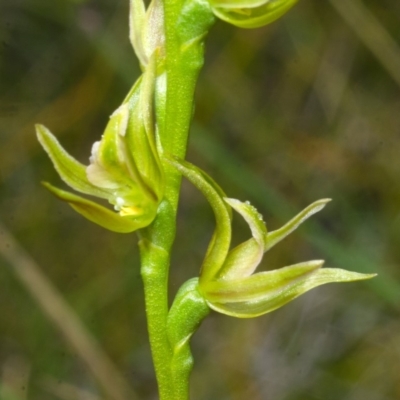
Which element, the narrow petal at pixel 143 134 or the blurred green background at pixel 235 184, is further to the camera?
the blurred green background at pixel 235 184

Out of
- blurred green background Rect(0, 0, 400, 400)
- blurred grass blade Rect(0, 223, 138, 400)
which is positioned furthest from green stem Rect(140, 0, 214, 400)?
blurred green background Rect(0, 0, 400, 400)

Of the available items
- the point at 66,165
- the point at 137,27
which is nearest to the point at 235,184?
the point at 137,27

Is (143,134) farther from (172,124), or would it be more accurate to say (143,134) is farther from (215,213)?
(215,213)

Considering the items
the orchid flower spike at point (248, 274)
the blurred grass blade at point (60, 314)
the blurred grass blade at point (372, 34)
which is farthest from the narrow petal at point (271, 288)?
the blurred grass blade at point (372, 34)

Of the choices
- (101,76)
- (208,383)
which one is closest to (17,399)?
(208,383)

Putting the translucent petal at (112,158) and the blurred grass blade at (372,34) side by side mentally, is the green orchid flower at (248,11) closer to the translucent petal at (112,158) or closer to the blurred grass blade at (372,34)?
the translucent petal at (112,158)

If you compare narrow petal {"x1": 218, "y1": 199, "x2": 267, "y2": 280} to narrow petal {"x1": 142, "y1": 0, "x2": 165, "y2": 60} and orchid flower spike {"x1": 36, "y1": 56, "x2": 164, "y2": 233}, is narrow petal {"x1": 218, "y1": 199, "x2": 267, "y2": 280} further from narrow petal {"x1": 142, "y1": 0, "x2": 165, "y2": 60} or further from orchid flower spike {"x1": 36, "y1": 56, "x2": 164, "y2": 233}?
narrow petal {"x1": 142, "y1": 0, "x2": 165, "y2": 60}
